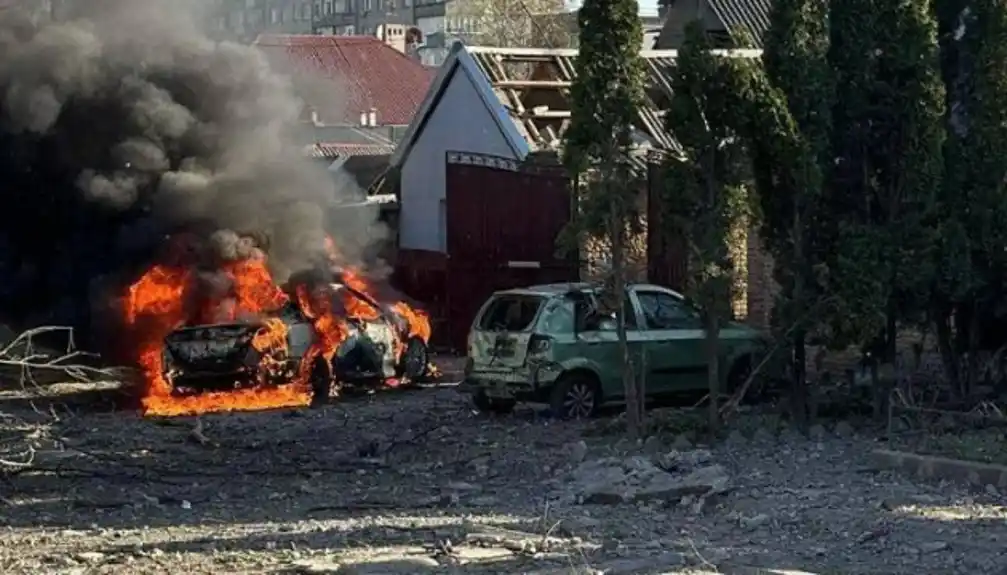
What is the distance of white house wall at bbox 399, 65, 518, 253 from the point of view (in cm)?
2802

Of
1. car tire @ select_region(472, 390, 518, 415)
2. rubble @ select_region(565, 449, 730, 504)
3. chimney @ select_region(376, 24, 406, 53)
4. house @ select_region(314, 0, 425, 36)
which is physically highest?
house @ select_region(314, 0, 425, 36)

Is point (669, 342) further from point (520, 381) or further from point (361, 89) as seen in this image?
point (361, 89)

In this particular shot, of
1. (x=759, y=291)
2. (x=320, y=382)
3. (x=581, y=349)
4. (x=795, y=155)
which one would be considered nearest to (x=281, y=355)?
(x=320, y=382)

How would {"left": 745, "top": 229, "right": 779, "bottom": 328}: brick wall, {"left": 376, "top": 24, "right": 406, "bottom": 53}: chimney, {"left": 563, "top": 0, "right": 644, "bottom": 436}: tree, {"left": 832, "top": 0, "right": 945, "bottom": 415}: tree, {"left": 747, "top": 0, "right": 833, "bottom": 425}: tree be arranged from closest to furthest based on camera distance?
{"left": 747, "top": 0, "right": 833, "bottom": 425}: tree
{"left": 563, "top": 0, "right": 644, "bottom": 436}: tree
{"left": 832, "top": 0, "right": 945, "bottom": 415}: tree
{"left": 745, "top": 229, "right": 779, "bottom": 328}: brick wall
{"left": 376, "top": 24, "right": 406, "bottom": 53}: chimney

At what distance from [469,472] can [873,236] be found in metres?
4.92

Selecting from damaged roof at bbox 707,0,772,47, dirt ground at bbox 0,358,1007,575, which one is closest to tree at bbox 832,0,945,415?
dirt ground at bbox 0,358,1007,575

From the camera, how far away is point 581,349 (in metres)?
16.8

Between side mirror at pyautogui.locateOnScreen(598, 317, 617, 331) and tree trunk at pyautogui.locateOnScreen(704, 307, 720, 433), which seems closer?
tree trunk at pyautogui.locateOnScreen(704, 307, 720, 433)

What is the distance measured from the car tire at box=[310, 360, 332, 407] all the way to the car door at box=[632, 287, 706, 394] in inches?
189

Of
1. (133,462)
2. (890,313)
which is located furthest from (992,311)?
(133,462)

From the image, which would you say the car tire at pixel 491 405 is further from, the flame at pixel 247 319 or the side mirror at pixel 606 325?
the flame at pixel 247 319

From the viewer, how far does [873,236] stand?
1532 centimetres

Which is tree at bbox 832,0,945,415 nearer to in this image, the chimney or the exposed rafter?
the exposed rafter

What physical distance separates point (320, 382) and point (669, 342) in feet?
16.7
